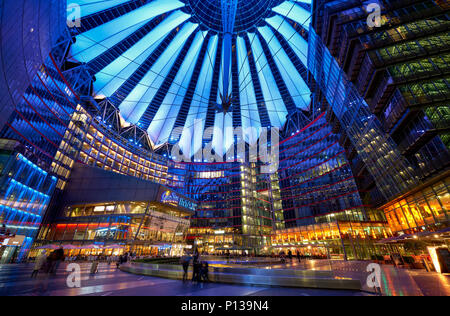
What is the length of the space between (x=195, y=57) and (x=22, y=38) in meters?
37.7

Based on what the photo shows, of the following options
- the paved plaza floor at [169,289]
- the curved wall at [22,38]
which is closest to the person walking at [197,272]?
the paved plaza floor at [169,289]

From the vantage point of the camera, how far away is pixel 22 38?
35.6ft

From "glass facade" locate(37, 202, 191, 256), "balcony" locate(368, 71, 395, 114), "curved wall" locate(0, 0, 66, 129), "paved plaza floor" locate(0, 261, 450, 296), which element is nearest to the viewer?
"paved plaza floor" locate(0, 261, 450, 296)

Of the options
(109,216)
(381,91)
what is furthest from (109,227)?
(381,91)

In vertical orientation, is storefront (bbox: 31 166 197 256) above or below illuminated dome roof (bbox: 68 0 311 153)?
below

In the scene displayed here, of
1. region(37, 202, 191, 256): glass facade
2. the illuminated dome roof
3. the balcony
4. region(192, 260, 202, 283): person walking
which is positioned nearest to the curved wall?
region(192, 260, 202, 283): person walking

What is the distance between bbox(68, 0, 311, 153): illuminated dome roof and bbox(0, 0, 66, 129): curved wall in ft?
78.6

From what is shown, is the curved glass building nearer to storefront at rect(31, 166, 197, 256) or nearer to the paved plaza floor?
storefront at rect(31, 166, 197, 256)

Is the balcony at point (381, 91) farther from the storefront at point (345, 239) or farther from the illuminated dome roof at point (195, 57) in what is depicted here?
the storefront at point (345, 239)

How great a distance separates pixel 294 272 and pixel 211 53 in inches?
1833

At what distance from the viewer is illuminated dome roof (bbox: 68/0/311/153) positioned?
114ft

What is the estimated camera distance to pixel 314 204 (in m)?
50.6

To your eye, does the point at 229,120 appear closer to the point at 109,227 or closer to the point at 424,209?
the point at 109,227
